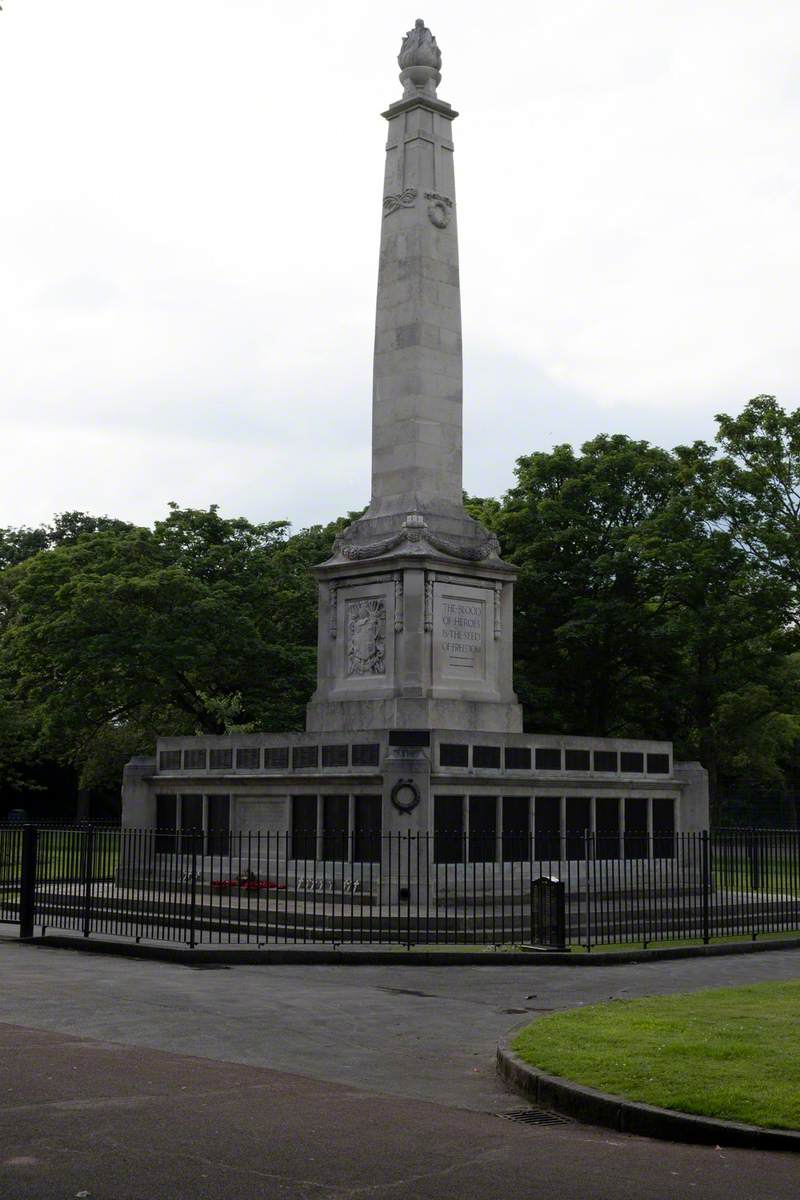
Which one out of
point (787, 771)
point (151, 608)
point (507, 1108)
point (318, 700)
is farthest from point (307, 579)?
point (507, 1108)

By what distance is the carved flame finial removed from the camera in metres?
29.6

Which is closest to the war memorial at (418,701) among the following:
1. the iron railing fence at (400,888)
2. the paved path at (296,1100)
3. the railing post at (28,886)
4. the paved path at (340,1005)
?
the iron railing fence at (400,888)

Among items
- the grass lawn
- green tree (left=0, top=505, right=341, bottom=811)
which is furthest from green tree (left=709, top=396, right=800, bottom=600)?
the grass lawn

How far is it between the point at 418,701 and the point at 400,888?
14.2ft

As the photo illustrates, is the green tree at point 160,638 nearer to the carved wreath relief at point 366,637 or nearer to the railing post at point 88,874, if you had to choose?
the carved wreath relief at point 366,637

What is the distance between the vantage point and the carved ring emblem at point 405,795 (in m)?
23.8

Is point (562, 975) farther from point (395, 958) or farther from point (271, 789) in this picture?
point (271, 789)

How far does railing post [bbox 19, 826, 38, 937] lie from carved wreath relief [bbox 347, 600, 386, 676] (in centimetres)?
784

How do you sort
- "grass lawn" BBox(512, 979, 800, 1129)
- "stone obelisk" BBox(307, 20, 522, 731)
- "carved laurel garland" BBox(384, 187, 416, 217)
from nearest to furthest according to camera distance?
1. "grass lawn" BBox(512, 979, 800, 1129)
2. "stone obelisk" BBox(307, 20, 522, 731)
3. "carved laurel garland" BBox(384, 187, 416, 217)

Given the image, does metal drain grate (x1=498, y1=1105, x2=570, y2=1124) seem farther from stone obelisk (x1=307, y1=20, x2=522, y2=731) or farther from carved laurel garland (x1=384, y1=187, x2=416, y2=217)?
carved laurel garland (x1=384, y1=187, x2=416, y2=217)

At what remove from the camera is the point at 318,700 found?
28.0 meters

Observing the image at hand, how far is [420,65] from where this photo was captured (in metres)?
29.7

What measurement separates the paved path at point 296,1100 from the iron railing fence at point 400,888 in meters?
3.92

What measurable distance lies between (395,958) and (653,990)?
404 cm
